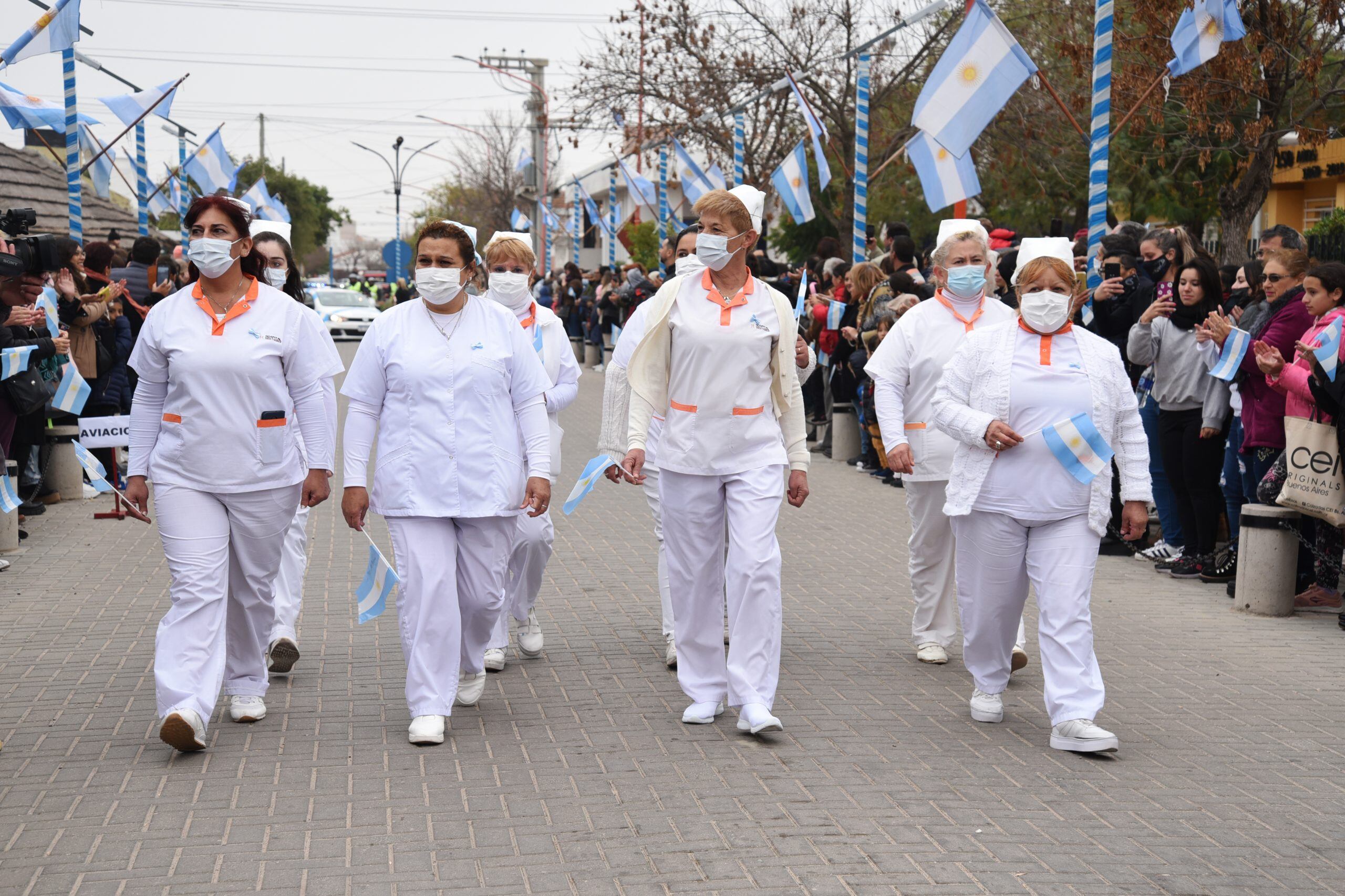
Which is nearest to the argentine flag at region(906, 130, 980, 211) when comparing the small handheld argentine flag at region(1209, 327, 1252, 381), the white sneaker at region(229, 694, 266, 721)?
the small handheld argentine flag at region(1209, 327, 1252, 381)

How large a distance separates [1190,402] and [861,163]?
9914 mm

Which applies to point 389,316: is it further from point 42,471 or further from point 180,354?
point 42,471

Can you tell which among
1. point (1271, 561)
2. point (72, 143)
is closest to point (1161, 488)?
point (1271, 561)

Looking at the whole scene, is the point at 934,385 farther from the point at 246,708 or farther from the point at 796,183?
the point at 796,183

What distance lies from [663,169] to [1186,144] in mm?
14452

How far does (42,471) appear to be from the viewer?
13133mm

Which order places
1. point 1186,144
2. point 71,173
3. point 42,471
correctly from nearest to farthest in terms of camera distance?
1. point 42,471
2. point 71,173
3. point 1186,144

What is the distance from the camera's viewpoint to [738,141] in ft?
87.7

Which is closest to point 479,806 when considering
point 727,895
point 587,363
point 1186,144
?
point 727,895

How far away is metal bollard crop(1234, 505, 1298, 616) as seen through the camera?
9.02 metres

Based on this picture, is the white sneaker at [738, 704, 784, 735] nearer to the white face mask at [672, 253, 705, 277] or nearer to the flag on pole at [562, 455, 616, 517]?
the flag on pole at [562, 455, 616, 517]

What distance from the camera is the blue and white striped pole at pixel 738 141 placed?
86.9 ft

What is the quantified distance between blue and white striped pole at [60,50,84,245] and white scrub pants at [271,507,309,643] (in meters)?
10.5

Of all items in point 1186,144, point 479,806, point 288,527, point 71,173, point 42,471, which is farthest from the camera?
point 1186,144
